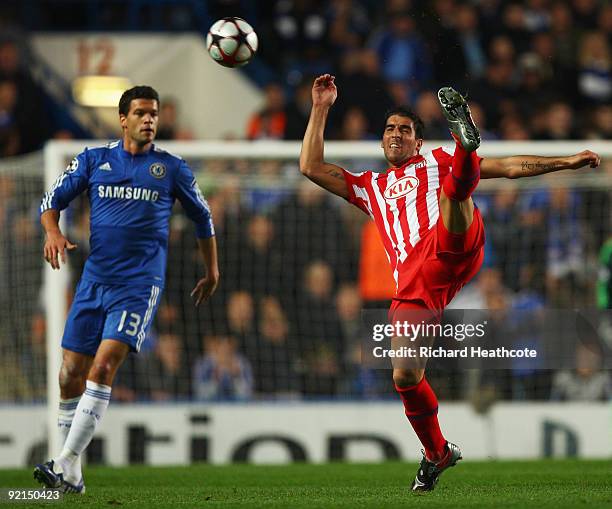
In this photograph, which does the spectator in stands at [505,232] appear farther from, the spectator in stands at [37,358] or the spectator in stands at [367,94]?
the spectator in stands at [37,358]

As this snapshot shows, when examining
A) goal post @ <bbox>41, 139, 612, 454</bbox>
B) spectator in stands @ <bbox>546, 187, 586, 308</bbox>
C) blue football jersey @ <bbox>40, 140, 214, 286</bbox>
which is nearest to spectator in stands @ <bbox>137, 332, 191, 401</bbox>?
goal post @ <bbox>41, 139, 612, 454</bbox>

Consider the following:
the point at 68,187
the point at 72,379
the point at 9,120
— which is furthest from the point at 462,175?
the point at 9,120

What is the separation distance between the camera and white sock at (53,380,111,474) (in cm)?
789

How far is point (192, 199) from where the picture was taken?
853cm

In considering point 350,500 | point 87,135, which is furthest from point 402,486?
point 87,135

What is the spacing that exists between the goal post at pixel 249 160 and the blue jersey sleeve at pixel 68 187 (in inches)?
124

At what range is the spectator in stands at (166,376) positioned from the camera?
13.0 meters

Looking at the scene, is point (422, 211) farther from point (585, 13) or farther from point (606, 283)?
point (585, 13)

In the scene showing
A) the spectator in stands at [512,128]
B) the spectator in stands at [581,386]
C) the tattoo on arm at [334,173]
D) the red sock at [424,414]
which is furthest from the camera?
the spectator in stands at [512,128]

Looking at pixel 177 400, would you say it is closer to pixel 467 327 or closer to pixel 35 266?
pixel 35 266

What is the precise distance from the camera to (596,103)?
50.2 ft

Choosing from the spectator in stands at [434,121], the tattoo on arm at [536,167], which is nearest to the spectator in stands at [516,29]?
the spectator in stands at [434,121]

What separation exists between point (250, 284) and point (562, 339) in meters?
3.05

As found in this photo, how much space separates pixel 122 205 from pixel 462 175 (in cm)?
224
